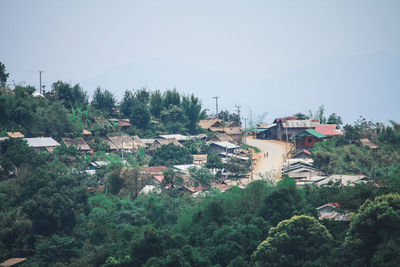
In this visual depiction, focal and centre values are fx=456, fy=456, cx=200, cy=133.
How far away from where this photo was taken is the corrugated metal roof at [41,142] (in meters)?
28.8

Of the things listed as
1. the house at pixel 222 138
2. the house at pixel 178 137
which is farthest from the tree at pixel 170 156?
the house at pixel 222 138

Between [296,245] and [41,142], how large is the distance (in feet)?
66.9

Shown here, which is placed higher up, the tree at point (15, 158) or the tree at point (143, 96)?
the tree at point (143, 96)

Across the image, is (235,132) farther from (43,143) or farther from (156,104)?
(43,143)

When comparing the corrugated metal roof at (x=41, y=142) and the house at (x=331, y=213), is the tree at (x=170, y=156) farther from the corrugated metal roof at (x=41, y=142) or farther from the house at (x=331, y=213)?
the house at (x=331, y=213)

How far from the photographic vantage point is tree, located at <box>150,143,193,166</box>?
3014cm

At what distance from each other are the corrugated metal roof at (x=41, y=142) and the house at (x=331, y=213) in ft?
60.7

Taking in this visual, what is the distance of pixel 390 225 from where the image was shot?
523 inches

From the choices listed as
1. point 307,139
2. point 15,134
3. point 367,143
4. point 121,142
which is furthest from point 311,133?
point 15,134

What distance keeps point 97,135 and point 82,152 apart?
14.1 feet

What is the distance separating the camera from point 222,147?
34.3 m

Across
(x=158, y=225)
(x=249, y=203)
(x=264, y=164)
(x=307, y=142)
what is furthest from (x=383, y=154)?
(x=158, y=225)

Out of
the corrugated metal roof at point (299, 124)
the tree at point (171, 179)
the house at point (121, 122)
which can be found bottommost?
the tree at point (171, 179)

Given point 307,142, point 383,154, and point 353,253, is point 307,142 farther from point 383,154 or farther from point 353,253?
point 353,253
